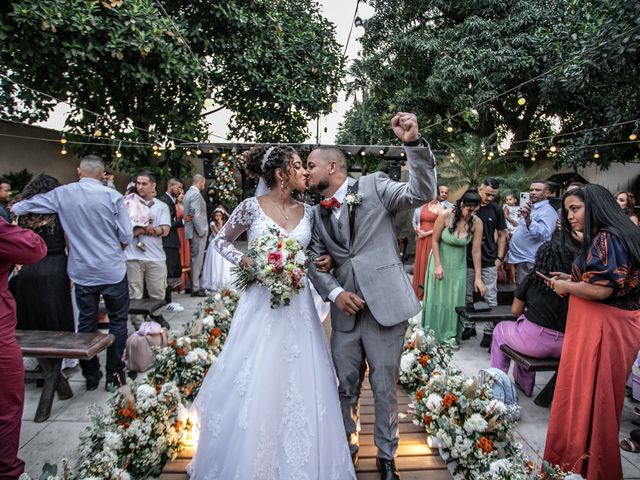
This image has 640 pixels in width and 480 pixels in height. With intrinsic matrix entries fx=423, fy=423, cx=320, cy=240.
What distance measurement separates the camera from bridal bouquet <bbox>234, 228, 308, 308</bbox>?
2.70 meters

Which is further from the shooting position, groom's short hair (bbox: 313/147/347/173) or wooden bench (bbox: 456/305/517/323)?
wooden bench (bbox: 456/305/517/323)

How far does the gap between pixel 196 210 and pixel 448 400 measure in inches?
271

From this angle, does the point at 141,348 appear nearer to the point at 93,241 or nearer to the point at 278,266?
the point at 93,241

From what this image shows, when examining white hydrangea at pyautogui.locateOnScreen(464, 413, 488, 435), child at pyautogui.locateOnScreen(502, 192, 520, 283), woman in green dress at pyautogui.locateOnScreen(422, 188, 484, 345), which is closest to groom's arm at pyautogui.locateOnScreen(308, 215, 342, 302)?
white hydrangea at pyautogui.locateOnScreen(464, 413, 488, 435)

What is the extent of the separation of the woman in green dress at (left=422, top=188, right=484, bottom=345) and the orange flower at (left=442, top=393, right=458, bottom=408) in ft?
7.79

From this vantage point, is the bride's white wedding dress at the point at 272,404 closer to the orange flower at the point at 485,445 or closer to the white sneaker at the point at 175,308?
the orange flower at the point at 485,445

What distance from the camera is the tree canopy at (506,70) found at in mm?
8352

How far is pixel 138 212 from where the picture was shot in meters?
6.19

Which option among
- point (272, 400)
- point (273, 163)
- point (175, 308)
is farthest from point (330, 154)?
point (175, 308)

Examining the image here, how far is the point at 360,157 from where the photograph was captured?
1430 centimetres

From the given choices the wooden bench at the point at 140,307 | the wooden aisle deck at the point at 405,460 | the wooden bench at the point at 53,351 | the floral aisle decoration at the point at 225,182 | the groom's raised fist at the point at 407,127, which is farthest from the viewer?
the floral aisle decoration at the point at 225,182

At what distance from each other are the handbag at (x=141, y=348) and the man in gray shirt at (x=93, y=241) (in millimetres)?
186

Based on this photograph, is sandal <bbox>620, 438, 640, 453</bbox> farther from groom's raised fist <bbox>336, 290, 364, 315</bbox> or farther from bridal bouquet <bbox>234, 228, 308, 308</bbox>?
bridal bouquet <bbox>234, 228, 308, 308</bbox>

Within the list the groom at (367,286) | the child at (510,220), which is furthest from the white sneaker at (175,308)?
the child at (510,220)
